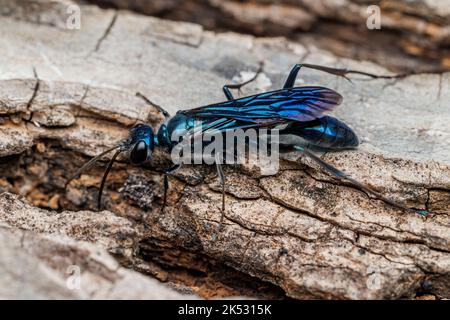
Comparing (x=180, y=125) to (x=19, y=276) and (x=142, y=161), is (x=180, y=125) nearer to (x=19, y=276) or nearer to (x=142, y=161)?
(x=142, y=161)

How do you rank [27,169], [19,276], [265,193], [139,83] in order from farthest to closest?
1. [139,83]
2. [27,169]
3. [265,193]
4. [19,276]

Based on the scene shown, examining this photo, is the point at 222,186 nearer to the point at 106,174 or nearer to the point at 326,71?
the point at 106,174

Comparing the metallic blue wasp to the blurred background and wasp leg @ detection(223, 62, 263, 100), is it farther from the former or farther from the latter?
the blurred background

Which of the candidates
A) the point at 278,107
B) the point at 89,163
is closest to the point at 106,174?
the point at 89,163

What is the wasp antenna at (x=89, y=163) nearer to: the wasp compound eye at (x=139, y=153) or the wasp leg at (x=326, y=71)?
the wasp compound eye at (x=139, y=153)

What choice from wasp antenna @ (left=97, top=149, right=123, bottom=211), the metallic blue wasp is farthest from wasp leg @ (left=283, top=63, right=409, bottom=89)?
wasp antenna @ (left=97, top=149, right=123, bottom=211)
